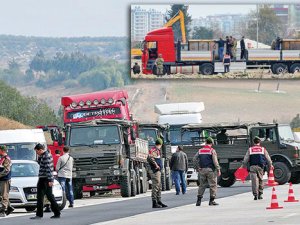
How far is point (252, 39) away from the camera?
114875 mm

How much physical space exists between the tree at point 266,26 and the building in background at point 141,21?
442 inches

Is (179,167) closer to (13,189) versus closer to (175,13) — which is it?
(13,189)

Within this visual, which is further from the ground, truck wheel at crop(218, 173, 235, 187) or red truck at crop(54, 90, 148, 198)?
red truck at crop(54, 90, 148, 198)

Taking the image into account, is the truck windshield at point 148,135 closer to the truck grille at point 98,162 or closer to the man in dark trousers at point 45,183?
the truck grille at point 98,162

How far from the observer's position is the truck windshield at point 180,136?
186ft

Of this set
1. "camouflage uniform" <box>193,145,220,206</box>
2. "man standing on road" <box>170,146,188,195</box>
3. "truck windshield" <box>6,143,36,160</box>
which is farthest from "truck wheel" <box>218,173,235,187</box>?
"camouflage uniform" <box>193,145,220,206</box>

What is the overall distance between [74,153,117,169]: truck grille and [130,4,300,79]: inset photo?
164ft

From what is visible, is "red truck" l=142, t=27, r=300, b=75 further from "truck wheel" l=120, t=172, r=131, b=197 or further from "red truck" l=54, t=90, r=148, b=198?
"truck wheel" l=120, t=172, r=131, b=197

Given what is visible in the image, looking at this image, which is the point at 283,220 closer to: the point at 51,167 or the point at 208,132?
the point at 51,167

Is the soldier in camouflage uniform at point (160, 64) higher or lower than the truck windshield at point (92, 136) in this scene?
lower

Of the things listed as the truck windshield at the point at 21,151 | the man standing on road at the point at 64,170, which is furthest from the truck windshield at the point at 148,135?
the man standing on road at the point at 64,170

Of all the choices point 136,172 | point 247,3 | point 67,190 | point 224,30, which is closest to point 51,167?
point 67,190

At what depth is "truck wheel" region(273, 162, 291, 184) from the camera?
5250 cm

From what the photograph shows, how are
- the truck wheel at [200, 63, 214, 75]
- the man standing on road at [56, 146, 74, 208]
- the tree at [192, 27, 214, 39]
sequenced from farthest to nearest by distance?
1. the tree at [192, 27, 214, 39]
2. the truck wheel at [200, 63, 214, 75]
3. the man standing on road at [56, 146, 74, 208]
